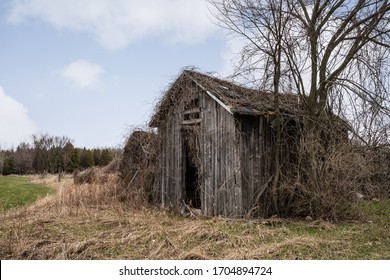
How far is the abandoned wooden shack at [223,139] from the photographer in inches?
476

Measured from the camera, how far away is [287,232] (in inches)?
386

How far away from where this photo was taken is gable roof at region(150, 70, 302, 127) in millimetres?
12172

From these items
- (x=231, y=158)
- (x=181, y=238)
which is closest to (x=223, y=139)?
(x=231, y=158)

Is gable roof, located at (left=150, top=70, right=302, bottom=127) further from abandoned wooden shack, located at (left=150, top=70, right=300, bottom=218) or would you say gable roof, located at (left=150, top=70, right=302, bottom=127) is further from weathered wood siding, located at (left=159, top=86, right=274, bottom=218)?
weathered wood siding, located at (left=159, top=86, right=274, bottom=218)

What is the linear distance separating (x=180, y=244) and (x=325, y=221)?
4.91m

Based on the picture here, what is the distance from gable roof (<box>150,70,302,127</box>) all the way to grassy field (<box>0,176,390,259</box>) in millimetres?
3404

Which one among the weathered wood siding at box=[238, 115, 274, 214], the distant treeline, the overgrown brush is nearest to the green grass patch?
the overgrown brush

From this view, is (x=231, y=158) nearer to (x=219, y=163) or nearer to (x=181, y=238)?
(x=219, y=163)

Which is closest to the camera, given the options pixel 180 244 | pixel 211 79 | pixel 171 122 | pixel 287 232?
pixel 180 244

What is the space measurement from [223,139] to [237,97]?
1572 millimetres

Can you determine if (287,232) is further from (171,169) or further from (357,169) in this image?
(171,169)

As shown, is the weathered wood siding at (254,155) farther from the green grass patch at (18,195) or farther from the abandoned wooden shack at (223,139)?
the green grass patch at (18,195)

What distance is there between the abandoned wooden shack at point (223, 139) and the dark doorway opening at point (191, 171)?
4cm
